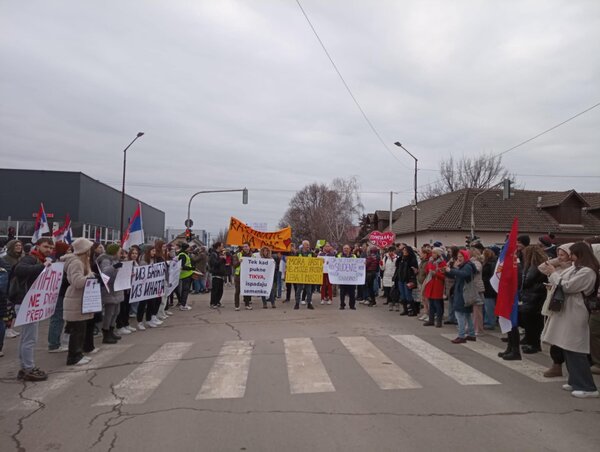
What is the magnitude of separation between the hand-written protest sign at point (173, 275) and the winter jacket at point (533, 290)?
27.6ft

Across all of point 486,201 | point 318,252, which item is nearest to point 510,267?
point 318,252

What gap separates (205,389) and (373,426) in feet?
7.62

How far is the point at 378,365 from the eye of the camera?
7.29m

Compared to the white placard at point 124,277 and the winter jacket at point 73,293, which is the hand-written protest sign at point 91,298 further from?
the white placard at point 124,277

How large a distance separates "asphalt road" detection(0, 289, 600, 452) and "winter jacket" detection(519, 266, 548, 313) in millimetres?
887

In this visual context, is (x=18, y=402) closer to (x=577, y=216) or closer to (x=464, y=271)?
(x=464, y=271)

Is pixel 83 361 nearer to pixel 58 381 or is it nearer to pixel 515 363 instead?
pixel 58 381

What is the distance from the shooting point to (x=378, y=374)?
676 centimetres

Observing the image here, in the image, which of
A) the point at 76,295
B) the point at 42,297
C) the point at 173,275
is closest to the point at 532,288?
the point at 76,295

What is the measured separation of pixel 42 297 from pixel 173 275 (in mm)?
6022

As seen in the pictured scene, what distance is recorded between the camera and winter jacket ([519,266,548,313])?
792 cm

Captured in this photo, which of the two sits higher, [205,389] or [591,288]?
[591,288]

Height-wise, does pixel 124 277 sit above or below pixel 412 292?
above

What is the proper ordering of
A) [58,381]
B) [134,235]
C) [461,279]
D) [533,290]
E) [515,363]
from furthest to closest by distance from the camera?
1. [134,235]
2. [461,279]
3. [533,290]
4. [515,363]
5. [58,381]
